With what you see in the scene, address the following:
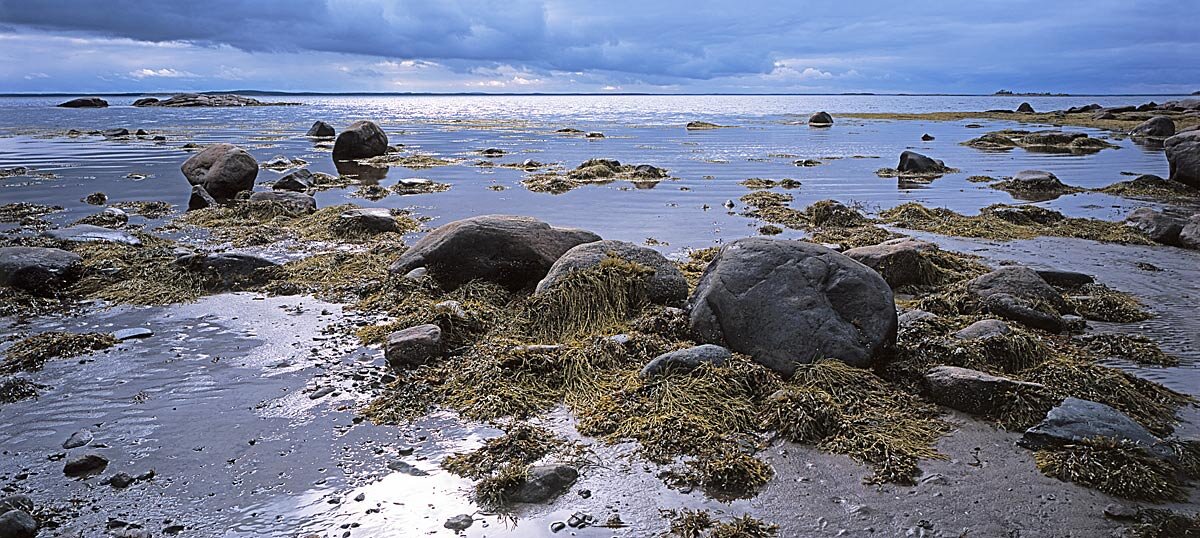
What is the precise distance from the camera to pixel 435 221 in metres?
15.8

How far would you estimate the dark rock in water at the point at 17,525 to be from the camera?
428 centimetres

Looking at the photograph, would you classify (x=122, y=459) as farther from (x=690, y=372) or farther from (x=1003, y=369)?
(x=1003, y=369)

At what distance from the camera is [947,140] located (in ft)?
145

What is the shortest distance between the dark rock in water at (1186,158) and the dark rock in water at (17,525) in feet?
85.4

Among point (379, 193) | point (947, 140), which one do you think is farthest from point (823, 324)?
point (947, 140)

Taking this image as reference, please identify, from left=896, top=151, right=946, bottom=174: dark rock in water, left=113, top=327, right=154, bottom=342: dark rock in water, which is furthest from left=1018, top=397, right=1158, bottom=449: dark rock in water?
left=896, top=151, right=946, bottom=174: dark rock in water

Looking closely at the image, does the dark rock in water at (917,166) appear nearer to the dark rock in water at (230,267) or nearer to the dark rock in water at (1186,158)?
the dark rock in water at (1186,158)

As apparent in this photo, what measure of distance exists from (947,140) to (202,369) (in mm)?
45503

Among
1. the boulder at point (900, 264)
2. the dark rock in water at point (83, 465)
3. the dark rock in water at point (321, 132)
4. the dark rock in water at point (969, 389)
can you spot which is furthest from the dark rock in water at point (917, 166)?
the dark rock in water at point (321, 132)

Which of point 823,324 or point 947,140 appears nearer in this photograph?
point 823,324

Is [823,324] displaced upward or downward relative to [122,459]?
upward

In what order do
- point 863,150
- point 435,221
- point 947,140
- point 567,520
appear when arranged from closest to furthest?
point 567,520
point 435,221
point 863,150
point 947,140

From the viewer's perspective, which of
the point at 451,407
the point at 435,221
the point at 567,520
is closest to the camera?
the point at 567,520

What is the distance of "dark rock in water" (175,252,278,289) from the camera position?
396 inches
